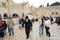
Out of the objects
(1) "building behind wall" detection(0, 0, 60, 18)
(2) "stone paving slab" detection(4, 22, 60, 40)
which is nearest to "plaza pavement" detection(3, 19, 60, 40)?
(2) "stone paving slab" detection(4, 22, 60, 40)

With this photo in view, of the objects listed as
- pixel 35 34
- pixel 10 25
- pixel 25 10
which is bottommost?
pixel 35 34

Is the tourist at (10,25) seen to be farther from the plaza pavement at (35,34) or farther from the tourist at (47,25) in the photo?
the tourist at (47,25)

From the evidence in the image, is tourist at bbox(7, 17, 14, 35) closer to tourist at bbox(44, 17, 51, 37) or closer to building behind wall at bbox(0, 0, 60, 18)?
building behind wall at bbox(0, 0, 60, 18)

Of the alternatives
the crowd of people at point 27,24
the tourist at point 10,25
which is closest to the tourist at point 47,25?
the crowd of people at point 27,24

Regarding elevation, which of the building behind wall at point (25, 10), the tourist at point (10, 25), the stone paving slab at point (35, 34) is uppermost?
the building behind wall at point (25, 10)

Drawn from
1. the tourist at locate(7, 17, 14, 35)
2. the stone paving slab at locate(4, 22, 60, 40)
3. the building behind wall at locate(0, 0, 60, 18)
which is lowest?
the stone paving slab at locate(4, 22, 60, 40)

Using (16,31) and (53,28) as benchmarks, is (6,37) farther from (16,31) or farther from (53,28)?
(53,28)

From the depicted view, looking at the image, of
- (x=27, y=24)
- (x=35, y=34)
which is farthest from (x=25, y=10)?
(x=35, y=34)

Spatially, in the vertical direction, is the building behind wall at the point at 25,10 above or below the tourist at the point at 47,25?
above

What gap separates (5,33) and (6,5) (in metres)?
0.33

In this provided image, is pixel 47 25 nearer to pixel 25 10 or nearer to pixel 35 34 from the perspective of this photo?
pixel 35 34

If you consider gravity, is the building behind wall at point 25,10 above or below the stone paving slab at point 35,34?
above

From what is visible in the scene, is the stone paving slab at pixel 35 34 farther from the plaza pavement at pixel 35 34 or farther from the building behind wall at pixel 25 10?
the building behind wall at pixel 25 10

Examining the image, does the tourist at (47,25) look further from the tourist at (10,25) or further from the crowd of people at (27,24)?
the tourist at (10,25)
